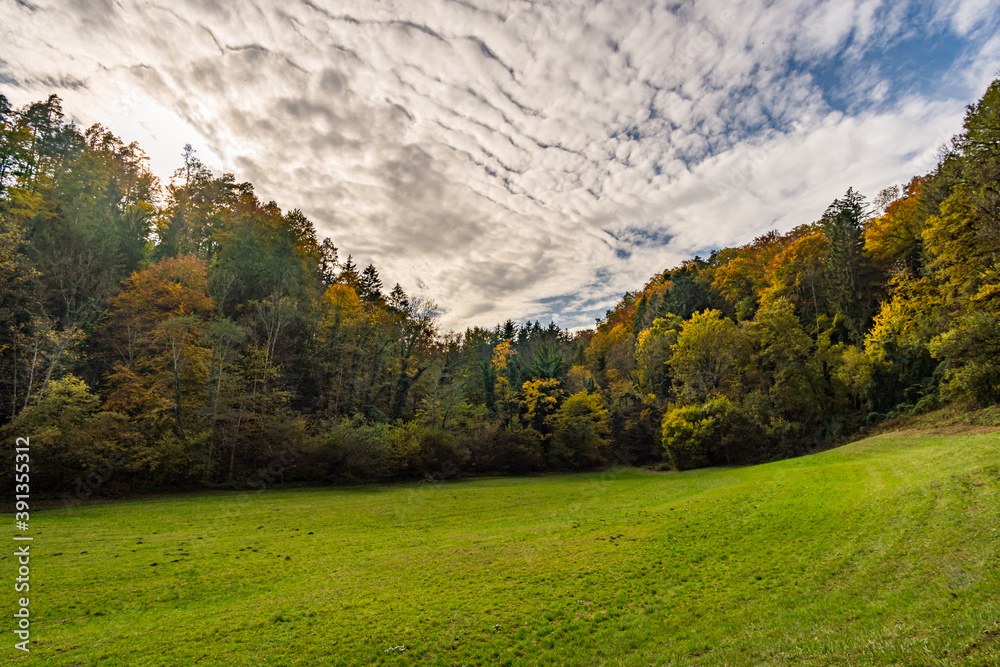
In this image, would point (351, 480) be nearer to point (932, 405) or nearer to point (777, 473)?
point (777, 473)

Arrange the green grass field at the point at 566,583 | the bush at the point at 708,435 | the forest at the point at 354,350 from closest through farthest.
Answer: the green grass field at the point at 566,583, the forest at the point at 354,350, the bush at the point at 708,435

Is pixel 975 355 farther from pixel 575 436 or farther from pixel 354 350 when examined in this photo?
pixel 354 350

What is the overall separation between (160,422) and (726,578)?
29.4 metres

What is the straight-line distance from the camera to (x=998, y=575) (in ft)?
21.3

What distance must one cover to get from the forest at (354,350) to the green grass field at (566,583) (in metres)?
8.74

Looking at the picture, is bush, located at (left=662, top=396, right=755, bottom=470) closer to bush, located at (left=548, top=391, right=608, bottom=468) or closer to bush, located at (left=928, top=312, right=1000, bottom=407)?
bush, located at (left=548, top=391, right=608, bottom=468)

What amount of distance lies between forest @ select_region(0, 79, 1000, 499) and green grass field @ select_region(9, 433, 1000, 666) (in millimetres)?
8739

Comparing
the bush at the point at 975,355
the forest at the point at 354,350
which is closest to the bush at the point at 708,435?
the forest at the point at 354,350

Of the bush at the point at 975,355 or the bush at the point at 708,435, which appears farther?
the bush at the point at 708,435

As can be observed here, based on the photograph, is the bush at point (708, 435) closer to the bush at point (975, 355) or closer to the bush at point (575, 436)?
the bush at point (575, 436)

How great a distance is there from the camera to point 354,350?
129 ft

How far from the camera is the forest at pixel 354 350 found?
20922 millimetres

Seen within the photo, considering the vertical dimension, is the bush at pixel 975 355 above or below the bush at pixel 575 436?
above

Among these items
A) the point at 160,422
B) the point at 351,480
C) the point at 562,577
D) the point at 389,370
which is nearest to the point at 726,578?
the point at 562,577
